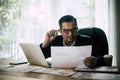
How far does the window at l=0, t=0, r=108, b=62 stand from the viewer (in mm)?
2812

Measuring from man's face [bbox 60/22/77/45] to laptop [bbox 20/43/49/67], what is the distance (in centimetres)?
45

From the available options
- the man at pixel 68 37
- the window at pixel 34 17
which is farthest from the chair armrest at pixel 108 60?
the window at pixel 34 17

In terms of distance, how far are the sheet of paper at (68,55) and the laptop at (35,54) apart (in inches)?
4.2

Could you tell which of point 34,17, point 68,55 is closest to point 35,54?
point 68,55

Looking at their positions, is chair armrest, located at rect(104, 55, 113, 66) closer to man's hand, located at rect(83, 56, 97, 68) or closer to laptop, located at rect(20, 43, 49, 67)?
man's hand, located at rect(83, 56, 97, 68)

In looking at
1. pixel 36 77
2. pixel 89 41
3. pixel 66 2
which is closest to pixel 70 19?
pixel 89 41

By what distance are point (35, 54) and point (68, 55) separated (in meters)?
0.27

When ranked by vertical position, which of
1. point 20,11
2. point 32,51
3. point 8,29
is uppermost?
point 20,11

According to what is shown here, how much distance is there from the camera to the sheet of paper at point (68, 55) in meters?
1.37

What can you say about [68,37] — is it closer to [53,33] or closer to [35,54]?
[53,33]

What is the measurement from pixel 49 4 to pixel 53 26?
0.34m

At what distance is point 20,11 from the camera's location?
2.84 m

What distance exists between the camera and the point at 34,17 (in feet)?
9.68

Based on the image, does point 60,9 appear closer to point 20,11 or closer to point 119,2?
point 20,11
